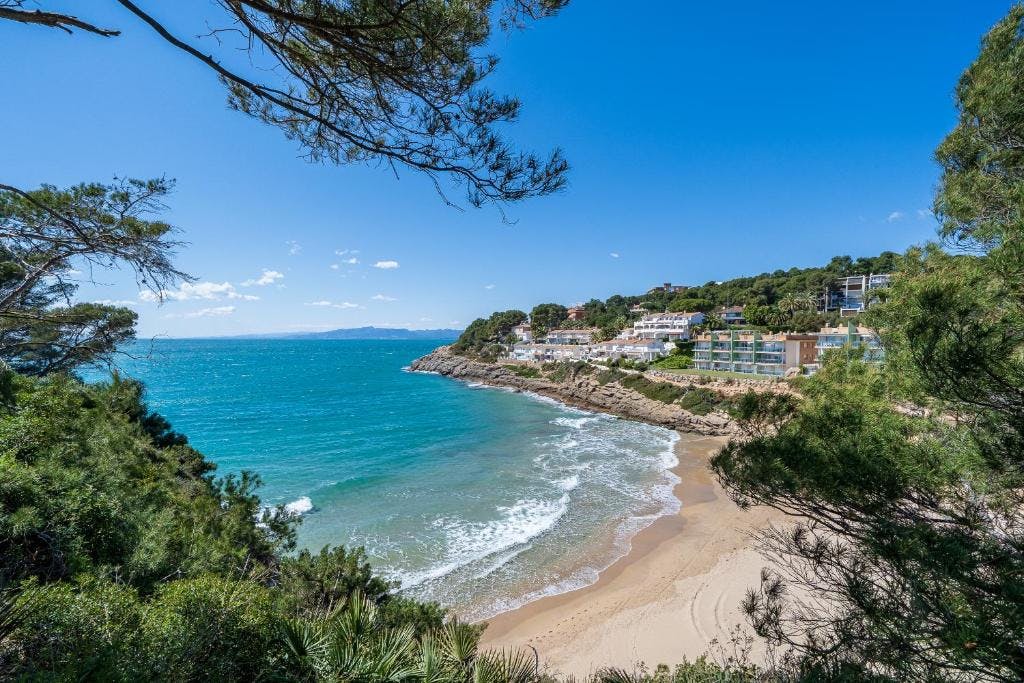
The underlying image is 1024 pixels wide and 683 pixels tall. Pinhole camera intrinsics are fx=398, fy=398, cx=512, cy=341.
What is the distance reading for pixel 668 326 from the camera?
56125 mm

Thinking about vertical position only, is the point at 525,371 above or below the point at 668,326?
below

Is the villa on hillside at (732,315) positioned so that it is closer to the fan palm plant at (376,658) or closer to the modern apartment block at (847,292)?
the modern apartment block at (847,292)

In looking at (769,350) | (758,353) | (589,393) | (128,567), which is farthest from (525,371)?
(128,567)

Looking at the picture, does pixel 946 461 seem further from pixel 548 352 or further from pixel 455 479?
pixel 548 352

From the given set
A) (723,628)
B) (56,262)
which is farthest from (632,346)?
(56,262)

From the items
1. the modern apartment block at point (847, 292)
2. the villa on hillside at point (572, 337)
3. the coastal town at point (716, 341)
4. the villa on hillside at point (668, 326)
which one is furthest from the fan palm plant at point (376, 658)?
the modern apartment block at point (847, 292)

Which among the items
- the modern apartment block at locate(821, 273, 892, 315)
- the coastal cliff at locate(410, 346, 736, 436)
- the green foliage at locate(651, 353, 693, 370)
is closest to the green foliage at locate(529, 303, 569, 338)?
the coastal cliff at locate(410, 346, 736, 436)

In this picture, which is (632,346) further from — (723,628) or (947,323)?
(947,323)

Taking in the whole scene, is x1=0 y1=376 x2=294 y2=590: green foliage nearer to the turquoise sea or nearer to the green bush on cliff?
the green bush on cliff

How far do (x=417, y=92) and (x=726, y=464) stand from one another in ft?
18.4

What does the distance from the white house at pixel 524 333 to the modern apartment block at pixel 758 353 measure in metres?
32.2

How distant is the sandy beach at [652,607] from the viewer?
26.2 ft

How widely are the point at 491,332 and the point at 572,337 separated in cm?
1800

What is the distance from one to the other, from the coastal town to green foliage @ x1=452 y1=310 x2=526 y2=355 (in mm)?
1865
